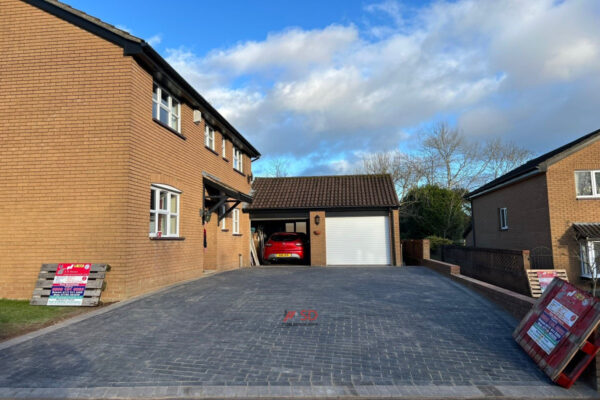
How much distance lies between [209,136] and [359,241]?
327 inches

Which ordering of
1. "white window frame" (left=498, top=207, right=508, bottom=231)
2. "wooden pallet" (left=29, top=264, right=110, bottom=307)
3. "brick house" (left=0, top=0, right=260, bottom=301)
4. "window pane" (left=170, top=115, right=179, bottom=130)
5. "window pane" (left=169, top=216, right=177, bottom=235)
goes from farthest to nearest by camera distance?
1. "white window frame" (left=498, top=207, right=508, bottom=231)
2. "window pane" (left=170, top=115, right=179, bottom=130)
3. "window pane" (left=169, top=216, right=177, bottom=235)
4. "brick house" (left=0, top=0, right=260, bottom=301)
5. "wooden pallet" (left=29, top=264, right=110, bottom=307)

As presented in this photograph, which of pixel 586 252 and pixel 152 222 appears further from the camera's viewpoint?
pixel 586 252

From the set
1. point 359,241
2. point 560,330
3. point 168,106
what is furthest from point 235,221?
point 560,330

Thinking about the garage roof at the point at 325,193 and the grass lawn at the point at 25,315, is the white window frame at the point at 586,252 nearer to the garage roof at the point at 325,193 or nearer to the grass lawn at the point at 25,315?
the garage roof at the point at 325,193

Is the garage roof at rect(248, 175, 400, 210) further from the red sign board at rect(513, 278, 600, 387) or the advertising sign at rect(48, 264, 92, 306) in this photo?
the red sign board at rect(513, 278, 600, 387)

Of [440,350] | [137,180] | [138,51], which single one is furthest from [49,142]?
[440,350]

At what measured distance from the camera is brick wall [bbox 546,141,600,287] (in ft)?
45.8

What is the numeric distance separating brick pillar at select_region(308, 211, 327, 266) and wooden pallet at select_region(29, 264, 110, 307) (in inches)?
419

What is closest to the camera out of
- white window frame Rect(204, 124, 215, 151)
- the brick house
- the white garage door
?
the brick house

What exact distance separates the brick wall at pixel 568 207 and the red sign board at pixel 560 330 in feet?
33.9

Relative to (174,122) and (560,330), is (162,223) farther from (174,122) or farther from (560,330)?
(560,330)

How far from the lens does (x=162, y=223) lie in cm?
1017

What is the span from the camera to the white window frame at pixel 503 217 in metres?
18.2

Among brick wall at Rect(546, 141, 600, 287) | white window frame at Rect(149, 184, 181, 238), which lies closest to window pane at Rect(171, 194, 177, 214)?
white window frame at Rect(149, 184, 181, 238)
